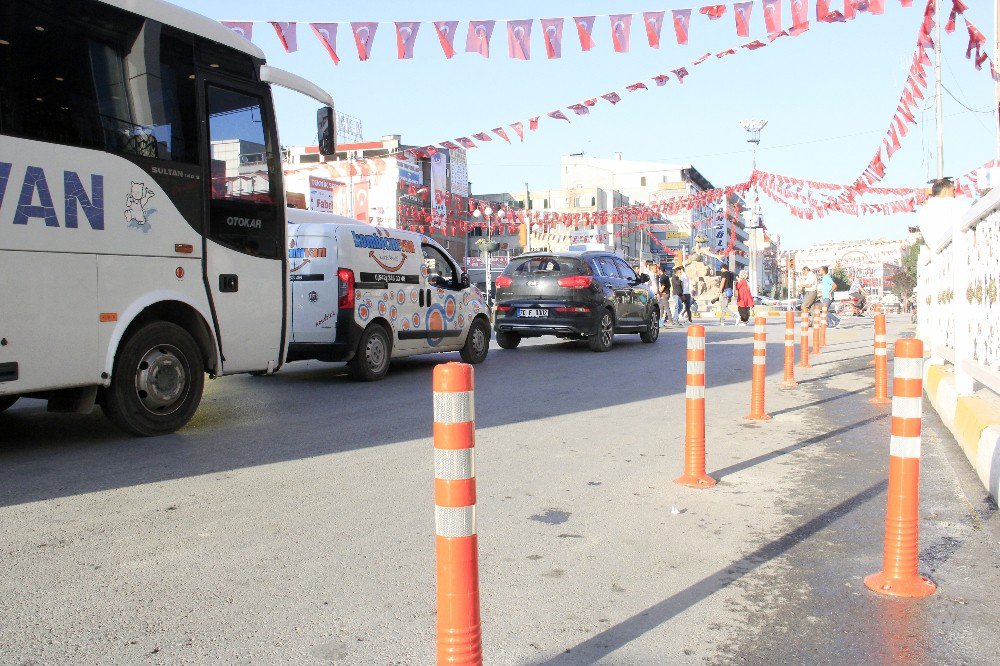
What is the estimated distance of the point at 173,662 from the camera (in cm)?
284

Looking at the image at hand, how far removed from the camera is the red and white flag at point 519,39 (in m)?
13.4

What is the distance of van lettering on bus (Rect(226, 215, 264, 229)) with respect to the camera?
24.3 ft

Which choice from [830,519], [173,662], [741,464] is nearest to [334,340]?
[741,464]

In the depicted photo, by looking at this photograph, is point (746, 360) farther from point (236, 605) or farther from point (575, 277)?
point (236, 605)

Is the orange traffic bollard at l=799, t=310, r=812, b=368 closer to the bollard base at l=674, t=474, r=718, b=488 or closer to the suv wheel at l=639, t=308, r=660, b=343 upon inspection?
the suv wheel at l=639, t=308, r=660, b=343

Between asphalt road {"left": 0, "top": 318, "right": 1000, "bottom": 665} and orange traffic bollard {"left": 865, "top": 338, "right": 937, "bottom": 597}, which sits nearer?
asphalt road {"left": 0, "top": 318, "right": 1000, "bottom": 665}

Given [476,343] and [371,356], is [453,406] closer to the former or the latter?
[371,356]

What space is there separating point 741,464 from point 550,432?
1.77 m

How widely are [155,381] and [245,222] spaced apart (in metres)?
1.64

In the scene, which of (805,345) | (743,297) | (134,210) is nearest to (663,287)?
(743,297)

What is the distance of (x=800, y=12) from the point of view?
1216cm

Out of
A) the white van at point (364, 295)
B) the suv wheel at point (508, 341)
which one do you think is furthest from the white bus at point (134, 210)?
the suv wheel at point (508, 341)

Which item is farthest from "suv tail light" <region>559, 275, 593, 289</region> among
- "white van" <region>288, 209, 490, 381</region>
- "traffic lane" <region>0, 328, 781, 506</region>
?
"white van" <region>288, 209, 490, 381</region>

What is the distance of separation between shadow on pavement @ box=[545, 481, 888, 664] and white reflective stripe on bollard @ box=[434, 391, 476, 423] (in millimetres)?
994
